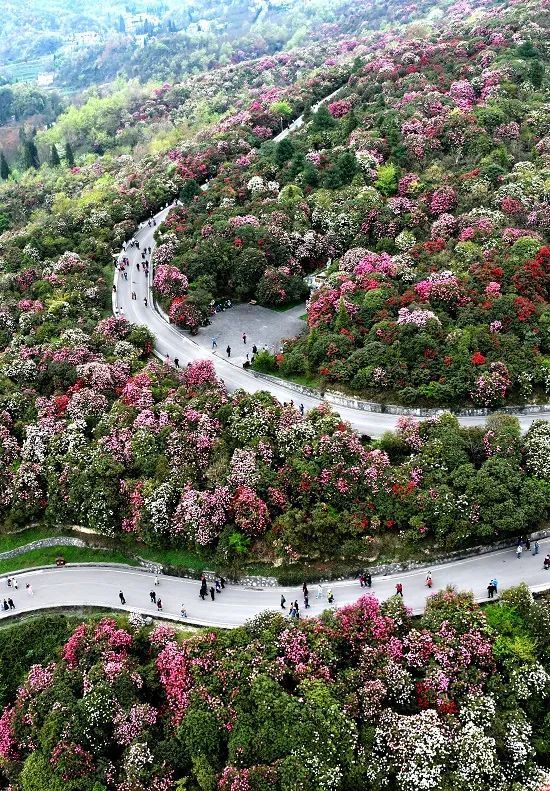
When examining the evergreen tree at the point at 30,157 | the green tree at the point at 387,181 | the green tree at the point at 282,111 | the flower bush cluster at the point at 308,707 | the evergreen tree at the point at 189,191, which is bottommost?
the flower bush cluster at the point at 308,707

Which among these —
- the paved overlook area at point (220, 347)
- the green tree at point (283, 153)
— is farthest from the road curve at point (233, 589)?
the green tree at point (283, 153)

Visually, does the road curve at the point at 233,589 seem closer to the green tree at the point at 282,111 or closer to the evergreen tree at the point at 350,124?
the evergreen tree at the point at 350,124

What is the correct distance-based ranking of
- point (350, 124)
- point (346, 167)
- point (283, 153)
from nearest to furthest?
point (346, 167)
point (283, 153)
point (350, 124)

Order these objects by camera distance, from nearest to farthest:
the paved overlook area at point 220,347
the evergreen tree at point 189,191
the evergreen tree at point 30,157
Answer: the paved overlook area at point 220,347
the evergreen tree at point 189,191
the evergreen tree at point 30,157

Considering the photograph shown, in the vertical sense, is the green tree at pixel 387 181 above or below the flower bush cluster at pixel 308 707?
above

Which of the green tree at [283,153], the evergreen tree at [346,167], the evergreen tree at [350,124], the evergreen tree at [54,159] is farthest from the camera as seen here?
the evergreen tree at [54,159]

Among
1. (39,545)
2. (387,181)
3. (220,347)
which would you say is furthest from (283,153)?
(39,545)

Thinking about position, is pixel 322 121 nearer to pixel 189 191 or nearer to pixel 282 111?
pixel 282 111
